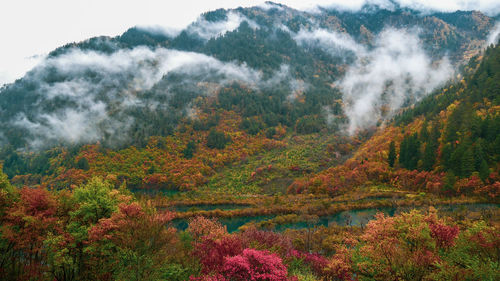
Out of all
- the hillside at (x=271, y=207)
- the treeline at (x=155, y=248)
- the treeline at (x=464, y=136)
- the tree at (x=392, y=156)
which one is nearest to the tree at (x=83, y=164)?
the hillside at (x=271, y=207)

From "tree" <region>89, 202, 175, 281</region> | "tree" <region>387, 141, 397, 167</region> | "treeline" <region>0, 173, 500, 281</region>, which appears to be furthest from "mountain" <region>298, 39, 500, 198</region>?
"tree" <region>89, 202, 175, 281</region>

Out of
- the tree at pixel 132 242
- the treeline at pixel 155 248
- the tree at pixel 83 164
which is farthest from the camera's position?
the tree at pixel 83 164

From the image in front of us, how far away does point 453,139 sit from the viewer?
103500 mm

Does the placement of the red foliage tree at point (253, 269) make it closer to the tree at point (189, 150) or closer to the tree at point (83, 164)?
the tree at point (83, 164)

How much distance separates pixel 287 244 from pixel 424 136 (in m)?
95.6

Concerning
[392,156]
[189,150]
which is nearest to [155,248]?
[392,156]

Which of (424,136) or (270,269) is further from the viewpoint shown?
(424,136)

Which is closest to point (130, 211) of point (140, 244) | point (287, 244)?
point (140, 244)

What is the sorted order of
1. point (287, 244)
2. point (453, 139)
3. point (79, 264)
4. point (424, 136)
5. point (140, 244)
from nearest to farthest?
point (140, 244) < point (79, 264) < point (287, 244) < point (453, 139) < point (424, 136)

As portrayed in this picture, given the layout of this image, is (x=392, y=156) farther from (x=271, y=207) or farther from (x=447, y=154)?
(x=271, y=207)

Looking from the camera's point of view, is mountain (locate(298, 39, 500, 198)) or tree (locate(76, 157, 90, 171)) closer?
mountain (locate(298, 39, 500, 198))

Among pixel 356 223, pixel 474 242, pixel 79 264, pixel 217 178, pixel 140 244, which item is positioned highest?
pixel 474 242

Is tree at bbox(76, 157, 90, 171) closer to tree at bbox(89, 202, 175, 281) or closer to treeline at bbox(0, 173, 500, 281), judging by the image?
treeline at bbox(0, 173, 500, 281)

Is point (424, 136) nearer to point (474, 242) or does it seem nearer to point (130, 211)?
point (474, 242)
